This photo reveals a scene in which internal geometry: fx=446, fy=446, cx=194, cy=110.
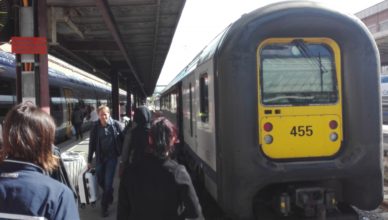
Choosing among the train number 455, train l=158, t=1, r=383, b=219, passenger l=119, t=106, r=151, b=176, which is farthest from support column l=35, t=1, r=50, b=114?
the train number 455

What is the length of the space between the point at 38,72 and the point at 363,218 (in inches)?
195

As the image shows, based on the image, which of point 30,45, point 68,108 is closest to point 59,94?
point 68,108

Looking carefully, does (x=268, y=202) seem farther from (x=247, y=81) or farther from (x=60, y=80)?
(x=60, y=80)

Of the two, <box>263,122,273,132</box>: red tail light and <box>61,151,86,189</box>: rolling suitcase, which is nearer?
<box>263,122,273,132</box>: red tail light

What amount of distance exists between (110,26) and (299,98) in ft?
20.2

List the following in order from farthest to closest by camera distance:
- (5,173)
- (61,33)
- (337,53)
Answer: (61,33), (337,53), (5,173)

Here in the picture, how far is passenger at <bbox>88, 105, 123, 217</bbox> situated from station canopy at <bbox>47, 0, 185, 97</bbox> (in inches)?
113

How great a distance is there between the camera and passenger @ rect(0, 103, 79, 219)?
5.70 ft

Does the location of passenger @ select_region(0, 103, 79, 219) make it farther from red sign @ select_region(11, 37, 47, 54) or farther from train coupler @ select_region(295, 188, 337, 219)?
red sign @ select_region(11, 37, 47, 54)

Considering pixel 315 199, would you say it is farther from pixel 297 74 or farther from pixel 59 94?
pixel 59 94

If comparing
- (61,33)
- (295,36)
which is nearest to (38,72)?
(295,36)

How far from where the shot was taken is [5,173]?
70.2 inches

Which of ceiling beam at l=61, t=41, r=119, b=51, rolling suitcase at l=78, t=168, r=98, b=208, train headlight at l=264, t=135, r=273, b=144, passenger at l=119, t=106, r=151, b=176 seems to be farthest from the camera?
ceiling beam at l=61, t=41, r=119, b=51

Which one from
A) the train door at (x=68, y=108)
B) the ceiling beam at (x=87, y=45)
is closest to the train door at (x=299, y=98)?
the ceiling beam at (x=87, y=45)
